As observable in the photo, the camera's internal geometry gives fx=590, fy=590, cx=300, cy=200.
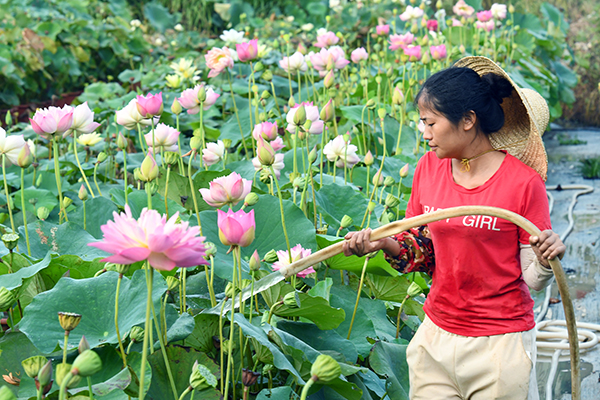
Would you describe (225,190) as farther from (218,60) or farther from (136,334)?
(218,60)

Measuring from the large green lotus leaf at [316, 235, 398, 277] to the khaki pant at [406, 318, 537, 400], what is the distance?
0.20 m

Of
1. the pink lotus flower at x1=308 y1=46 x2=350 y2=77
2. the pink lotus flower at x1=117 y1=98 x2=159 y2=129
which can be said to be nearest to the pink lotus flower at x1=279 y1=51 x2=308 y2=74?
the pink lotus flower at x1=308 y1=46 x2=350 y2=77

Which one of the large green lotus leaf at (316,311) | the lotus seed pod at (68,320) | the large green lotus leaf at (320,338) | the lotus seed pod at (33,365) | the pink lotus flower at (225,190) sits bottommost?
the large green lotus leaf at (320,338)

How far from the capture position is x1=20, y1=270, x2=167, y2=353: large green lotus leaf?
955mm

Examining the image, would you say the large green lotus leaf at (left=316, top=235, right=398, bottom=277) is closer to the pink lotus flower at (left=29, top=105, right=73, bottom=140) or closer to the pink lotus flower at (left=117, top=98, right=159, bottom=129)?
the pink lotus flower at (left=117, top=98, right=159, bottom=129)

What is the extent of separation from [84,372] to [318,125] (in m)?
1.06

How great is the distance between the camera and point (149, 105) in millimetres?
1259

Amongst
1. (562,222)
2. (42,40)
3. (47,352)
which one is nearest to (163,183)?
(47,352)

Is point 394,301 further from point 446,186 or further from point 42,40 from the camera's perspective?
point 42,40

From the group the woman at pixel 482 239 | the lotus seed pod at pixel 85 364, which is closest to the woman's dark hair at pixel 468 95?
the woman at pixel 482 239

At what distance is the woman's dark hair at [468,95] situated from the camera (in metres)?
1.02

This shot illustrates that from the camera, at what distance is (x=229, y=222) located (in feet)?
2.67

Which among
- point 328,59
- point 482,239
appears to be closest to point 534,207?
point 482,239

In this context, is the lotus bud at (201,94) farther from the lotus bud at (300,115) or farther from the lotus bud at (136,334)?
the lotus bud at (136,334)
